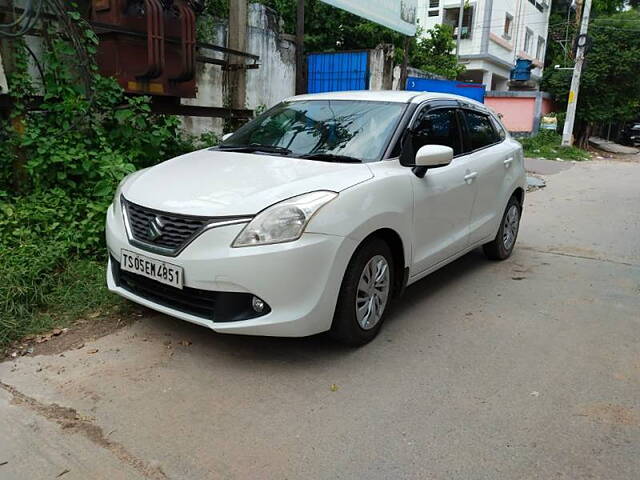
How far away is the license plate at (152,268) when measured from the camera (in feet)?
9.86

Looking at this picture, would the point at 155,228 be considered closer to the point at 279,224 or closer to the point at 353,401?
the point at 279,224

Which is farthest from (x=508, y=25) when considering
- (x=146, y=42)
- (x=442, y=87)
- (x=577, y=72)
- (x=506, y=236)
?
(x=146, y=42)

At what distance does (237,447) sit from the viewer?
2479mm

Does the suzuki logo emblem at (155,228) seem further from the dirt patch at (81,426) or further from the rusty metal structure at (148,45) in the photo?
the rusty metal structure at (148,45)

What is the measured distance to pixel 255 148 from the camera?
4.02m

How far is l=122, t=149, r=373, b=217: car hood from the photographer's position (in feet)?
9.87

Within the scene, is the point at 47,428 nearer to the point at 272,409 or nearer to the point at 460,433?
the point at 272,409

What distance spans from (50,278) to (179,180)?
1383mm

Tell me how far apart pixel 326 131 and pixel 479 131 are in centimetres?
165

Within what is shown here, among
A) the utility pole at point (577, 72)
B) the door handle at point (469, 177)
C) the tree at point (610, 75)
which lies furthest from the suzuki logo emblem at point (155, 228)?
the tree at point (610, 75)

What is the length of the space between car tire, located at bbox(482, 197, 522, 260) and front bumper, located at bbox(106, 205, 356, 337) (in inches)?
108

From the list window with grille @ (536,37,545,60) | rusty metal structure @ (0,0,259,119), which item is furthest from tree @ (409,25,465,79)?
window with grille @ (536,37,545,60)

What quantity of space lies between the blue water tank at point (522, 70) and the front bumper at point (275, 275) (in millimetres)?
27244

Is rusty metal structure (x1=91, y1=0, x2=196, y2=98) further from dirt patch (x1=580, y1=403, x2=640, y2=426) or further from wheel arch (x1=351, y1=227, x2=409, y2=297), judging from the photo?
dirt patch (x1=580, y1=403, x2=640, y2=426)
